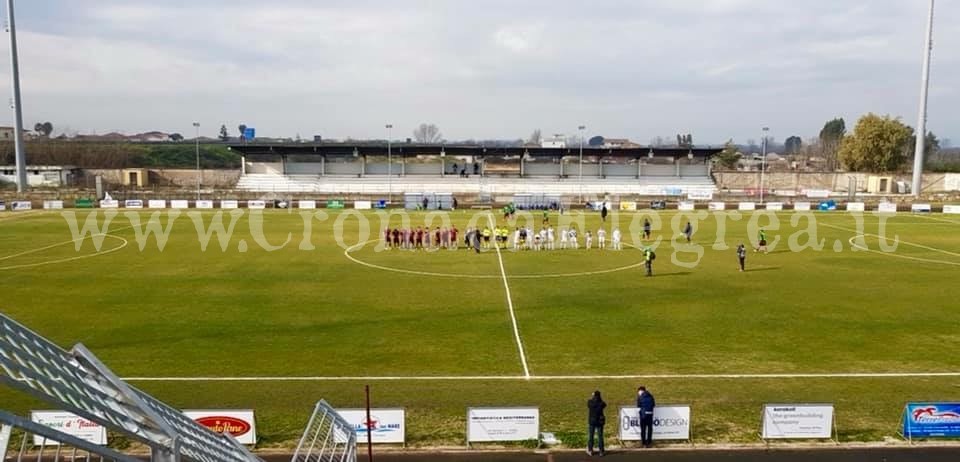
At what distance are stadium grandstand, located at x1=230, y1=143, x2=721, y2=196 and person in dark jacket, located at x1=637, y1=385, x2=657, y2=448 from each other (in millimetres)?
A: 72545

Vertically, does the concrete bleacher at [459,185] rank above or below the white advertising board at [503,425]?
above

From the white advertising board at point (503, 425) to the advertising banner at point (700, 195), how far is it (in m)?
66.5

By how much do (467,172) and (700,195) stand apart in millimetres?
33664

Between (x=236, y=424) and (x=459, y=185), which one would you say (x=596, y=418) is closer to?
(x=236, y=424)

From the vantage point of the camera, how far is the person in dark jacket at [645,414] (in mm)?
12969

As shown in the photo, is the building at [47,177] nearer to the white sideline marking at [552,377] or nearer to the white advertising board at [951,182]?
the white sideline marking at [552,377]

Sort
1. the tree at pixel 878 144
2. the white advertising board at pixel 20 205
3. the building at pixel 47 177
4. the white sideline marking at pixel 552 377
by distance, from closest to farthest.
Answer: the white sideline marking at pixel 552 377 < the white advertising board at pixel 20 205 < the building at pixel 47 177 < the tree at pixel 878 144

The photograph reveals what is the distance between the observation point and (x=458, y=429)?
13859 millimetres

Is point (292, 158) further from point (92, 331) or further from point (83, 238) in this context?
point (92, 331)

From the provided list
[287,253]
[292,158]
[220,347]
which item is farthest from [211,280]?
[292,158]

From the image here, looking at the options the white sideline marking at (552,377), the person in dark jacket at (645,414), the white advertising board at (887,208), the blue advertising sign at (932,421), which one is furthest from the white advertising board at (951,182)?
the person in dark jacket at (645,414)

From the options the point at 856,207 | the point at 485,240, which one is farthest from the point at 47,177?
the point at 856,207

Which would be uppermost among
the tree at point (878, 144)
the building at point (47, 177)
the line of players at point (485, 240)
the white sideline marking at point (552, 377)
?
the tree at point (878, 144)

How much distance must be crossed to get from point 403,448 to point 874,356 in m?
13.8
